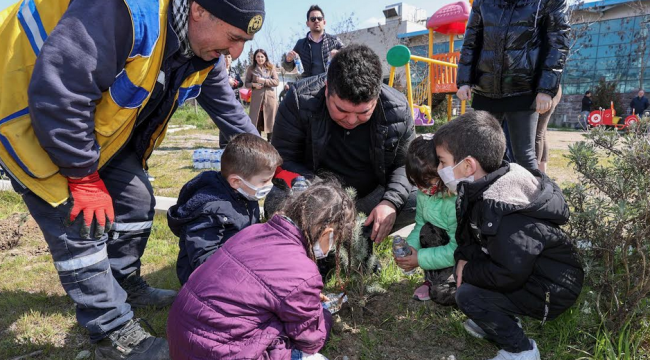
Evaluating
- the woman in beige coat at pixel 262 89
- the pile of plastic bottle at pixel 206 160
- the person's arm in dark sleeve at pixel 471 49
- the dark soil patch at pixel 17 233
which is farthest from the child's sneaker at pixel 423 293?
the woman in beige coat at pixel 262 89

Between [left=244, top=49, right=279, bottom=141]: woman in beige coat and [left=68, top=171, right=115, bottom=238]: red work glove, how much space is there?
6.26 metres

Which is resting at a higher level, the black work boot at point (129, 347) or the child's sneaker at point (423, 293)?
the black work boot at point (129, 347)

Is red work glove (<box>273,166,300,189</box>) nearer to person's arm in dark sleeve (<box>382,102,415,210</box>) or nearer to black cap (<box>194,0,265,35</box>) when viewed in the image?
person's arm in dark sleeve (<box>382,102,415,210</box>)

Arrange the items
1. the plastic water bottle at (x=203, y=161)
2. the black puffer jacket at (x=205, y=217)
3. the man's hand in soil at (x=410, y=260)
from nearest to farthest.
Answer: the black puffer jacket at (x=205, y=217) → the man's hand in soil at (x=410, y=260) → the plastic water bottle at (x=203, y=161)

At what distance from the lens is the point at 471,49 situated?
3.51 meters

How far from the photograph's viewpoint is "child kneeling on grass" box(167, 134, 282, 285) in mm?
2232

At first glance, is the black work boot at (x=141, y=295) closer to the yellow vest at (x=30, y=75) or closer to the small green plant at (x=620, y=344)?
the yellow vest at (x=30, y=75)

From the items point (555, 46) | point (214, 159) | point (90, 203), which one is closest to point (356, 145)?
point (555, 46)

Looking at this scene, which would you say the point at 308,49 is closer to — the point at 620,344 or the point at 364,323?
the point at 364,323

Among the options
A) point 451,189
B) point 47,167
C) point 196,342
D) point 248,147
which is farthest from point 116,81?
point 451,189

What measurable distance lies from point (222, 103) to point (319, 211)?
1296 millimetres

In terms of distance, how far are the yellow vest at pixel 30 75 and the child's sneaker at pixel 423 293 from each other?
1798 mm

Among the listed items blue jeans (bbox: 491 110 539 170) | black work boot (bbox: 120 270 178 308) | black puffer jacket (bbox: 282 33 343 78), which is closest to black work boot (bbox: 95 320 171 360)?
black work boot (bbox: 120 270 178 308)

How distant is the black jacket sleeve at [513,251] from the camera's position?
1.80m
